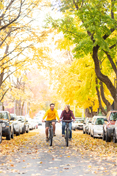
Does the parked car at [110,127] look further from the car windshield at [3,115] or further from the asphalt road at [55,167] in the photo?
the asphalt road at [55,167]

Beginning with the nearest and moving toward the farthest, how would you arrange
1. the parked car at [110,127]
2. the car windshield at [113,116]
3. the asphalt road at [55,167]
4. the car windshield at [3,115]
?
the asphalt road at [55,167]
the parked car at [110,127]
the car windshield at [113,116]
the car windshield at [3,115]

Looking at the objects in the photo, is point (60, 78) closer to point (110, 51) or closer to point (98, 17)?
point (110, 51)

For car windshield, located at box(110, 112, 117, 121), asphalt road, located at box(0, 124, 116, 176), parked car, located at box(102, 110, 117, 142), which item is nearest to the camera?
asphalt road, located at box(0, 124, 116, 176)

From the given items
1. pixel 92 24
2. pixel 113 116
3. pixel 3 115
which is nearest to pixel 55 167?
pixel 113 116

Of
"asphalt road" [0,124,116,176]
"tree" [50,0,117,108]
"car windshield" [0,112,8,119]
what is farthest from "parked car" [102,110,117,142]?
"asphalt road" [0,124,116,176]

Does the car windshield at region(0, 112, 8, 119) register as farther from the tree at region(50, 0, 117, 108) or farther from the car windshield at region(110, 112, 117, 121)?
the car windshield at region(110, 112, 117, 121)

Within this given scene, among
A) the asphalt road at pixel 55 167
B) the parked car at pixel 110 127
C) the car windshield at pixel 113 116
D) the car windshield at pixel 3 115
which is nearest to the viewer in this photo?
the asphalt road at pixel 55 167

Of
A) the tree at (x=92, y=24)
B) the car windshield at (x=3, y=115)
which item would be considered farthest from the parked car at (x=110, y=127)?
the car windshield at (x=3, y=115)

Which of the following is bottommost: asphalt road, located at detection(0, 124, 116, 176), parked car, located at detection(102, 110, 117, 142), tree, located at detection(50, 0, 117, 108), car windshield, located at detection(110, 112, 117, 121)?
asphalt road, located at detection(0, 124, 116, 176)

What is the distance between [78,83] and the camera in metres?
35.1

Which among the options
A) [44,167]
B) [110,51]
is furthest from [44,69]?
[44,167]

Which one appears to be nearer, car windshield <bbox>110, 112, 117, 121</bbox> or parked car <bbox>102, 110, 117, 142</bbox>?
parked car <bbox>102, 110, 117, 142</bbox>

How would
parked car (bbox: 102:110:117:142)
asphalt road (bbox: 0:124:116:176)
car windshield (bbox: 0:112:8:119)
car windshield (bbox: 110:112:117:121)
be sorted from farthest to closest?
car windshield (bbox: 0:112:8:119), car windshield (bbox: 110:112:117:121), parked car (bbox: 102:110:117:142), asphalt road (bbox: 0:124:116:176)

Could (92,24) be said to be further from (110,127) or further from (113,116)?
(110,127)
